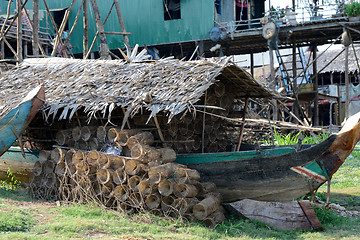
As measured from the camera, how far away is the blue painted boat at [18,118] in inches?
310

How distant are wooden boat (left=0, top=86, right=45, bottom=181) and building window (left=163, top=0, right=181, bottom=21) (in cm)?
1155

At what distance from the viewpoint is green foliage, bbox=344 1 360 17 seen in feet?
46.5

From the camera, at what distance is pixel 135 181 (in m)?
6.91

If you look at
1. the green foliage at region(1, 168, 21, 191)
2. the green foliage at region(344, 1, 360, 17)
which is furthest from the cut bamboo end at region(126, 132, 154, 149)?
the green foliage at region(344, 1, 360, 17)

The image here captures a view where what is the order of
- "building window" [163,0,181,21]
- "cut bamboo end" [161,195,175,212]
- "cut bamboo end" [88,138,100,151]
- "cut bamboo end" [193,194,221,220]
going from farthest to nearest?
"building window" [163,0,181,21] → "cut bamboo end" [88,138,100,151] → "cut bamboo end" [161,195,175,212] → "cut bamboo end" [193,194,221,220]

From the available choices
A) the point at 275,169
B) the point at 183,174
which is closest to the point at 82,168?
the point at 183,174

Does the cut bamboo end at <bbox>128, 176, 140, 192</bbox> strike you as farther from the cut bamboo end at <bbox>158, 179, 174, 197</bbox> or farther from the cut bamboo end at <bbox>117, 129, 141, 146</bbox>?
the cut bamboo end at <bbox>117, 129, 141, 146</bbox>

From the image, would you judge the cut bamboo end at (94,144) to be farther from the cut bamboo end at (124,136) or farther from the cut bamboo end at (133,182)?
the cut bamboo end at (133,182)

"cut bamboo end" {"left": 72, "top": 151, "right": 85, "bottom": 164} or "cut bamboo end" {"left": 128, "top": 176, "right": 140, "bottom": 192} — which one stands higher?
"cut bamboo end" {"left": 72, "top": 151, "right": 85, "bottom": 164}

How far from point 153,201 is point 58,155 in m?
2.20

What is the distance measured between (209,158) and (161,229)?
1.75 meters

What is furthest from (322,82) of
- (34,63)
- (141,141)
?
(141,141)

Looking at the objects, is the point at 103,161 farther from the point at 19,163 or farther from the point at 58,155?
the point at 19,163

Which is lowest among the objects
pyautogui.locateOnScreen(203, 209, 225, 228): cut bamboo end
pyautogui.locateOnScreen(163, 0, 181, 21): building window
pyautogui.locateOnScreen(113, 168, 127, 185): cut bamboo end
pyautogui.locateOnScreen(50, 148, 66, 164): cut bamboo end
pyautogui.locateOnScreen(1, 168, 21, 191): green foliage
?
A: pyautogui.locateOnScreen(1, 168, 21, 191): green foliage
